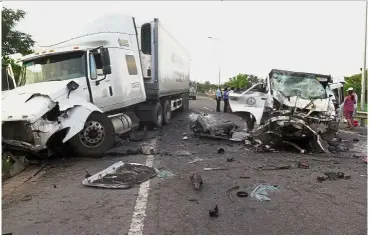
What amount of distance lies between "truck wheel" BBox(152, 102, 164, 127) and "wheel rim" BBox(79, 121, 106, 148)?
153 inches

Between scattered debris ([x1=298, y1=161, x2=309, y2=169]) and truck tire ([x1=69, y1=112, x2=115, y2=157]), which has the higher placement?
truck tire ([x1=69, y1=112, x2=115, y2=157])

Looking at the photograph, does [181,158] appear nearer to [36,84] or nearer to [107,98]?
[107,98]

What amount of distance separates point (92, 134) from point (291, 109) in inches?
174

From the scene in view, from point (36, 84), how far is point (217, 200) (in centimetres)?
497

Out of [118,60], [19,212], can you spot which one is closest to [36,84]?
[118,60]

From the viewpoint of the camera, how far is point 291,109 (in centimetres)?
812

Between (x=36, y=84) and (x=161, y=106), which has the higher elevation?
(x=36, y=84)

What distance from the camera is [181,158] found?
698cm

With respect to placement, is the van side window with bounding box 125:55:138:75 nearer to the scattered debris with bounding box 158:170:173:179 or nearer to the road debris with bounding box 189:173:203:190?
the scattered debris with bounding box 158:170:173:179

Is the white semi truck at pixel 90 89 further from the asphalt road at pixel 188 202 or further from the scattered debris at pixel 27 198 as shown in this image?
the scattered debris at pixel 27 198

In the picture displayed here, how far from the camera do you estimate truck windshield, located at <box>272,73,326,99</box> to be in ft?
28.6

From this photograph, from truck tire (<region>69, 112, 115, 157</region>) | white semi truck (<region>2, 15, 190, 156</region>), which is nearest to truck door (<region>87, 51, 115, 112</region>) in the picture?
white semi truck (<region>2, 15, 190, 156</region>)

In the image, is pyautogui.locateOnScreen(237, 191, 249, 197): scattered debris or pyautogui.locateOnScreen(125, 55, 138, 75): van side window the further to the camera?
pyautogui.locateOnScreen(125, 55, 138, 75): van side window

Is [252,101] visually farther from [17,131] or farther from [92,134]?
[17,131]
